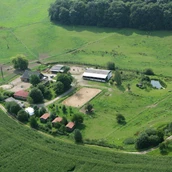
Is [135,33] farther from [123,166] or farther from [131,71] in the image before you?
[123,166]

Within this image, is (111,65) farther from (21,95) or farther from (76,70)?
(21,95)

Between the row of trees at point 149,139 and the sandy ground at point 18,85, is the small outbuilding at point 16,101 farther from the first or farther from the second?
the row of trees at point 149,139

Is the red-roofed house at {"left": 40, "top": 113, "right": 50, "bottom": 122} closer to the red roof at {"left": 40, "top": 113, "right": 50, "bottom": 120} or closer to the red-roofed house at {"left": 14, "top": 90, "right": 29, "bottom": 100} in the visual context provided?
the red roof at {"left": 40, "top": 113, "right": 50, "bottom": 120}

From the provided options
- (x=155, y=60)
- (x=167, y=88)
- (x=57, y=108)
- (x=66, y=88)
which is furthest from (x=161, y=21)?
(x=57, y=108)

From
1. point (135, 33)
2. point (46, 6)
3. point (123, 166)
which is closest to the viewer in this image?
point (123, 166)

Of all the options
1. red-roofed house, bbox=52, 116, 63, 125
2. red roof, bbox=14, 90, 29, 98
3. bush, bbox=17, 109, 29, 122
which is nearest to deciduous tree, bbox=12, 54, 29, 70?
red roof, bbox=14, 90, 29, 98

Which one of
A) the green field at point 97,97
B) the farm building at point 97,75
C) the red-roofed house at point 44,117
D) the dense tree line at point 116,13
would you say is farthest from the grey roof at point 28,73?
the dense tree line at point 116,13

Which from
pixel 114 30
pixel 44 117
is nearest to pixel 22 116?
pixel 44 117

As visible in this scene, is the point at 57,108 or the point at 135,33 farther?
the point at 135,33
